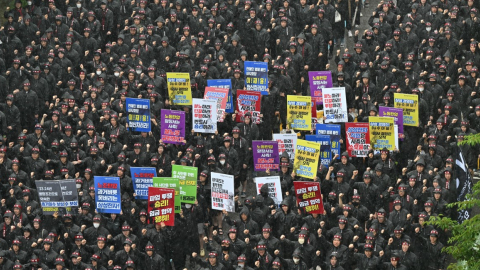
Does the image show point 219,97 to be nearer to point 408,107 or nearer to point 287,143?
point 287,143

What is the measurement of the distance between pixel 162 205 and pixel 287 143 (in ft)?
13.6

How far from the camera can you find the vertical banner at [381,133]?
31.5 metres

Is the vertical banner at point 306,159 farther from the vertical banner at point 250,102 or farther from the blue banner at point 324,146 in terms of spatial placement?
the vertical banner at point 250,102

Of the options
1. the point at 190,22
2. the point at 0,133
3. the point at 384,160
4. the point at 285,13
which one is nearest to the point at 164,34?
the point at 190,22

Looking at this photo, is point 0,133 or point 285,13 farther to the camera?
point 285,13

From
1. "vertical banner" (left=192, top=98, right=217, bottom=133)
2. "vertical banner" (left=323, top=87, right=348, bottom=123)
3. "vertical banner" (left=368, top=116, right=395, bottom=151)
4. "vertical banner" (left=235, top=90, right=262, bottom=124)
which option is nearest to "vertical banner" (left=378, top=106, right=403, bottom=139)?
"vertical banner" (left=368, top=116, right=395, bottom=151)

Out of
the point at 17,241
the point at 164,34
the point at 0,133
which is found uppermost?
the point at 164,34

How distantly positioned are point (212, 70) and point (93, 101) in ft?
11.1

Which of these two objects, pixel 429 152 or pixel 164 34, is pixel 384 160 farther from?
pixel 164 34

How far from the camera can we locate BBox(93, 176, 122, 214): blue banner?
2958 centimetres

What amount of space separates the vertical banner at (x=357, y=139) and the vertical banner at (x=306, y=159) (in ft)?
4.22

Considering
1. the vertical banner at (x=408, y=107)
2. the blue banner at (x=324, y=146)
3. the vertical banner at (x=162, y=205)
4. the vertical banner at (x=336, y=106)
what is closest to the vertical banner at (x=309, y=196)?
the blue banner at (x=324, y=146)

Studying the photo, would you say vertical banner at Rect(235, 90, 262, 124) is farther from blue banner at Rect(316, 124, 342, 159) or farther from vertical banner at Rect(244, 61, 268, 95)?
blue banner at Rect(316, 124, 342, 159)

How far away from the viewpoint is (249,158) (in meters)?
32.2
